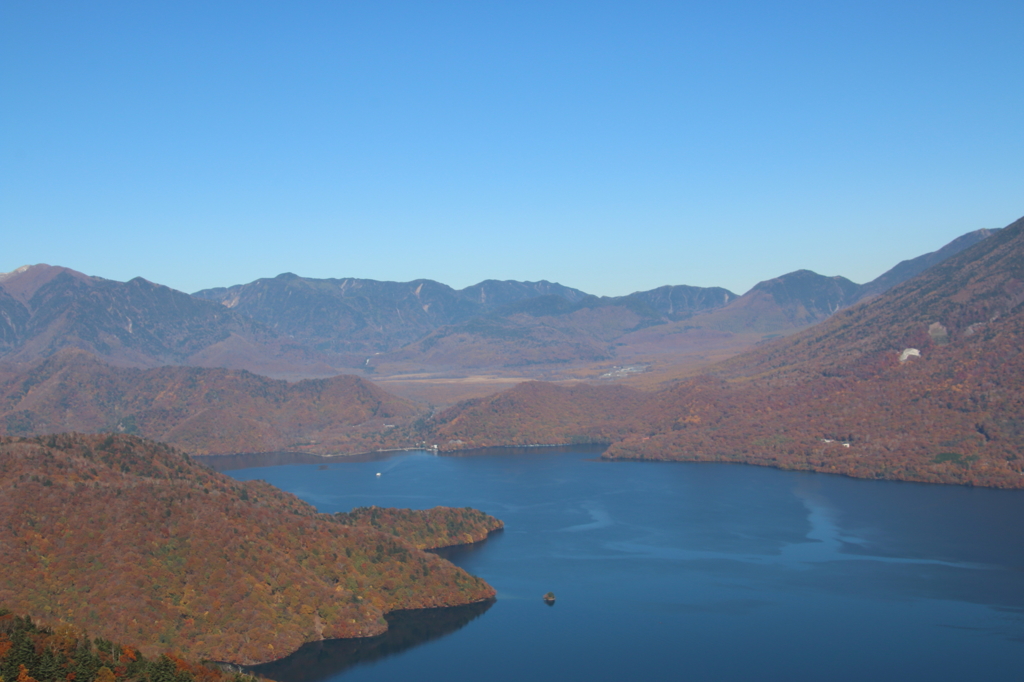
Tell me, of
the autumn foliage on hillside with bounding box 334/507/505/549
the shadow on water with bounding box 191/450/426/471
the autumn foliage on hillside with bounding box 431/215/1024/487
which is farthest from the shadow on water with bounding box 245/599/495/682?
the shadow on water with bounding box 191/450/426/471

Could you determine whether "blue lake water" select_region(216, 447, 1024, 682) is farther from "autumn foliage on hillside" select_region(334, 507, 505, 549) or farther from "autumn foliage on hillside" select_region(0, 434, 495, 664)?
"autumn foliage on hillside" select_region(0, 434, 495, 664)

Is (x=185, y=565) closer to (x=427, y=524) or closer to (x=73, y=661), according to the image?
(x=73, y=661)

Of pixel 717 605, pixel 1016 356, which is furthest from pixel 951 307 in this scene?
pixel 717 605

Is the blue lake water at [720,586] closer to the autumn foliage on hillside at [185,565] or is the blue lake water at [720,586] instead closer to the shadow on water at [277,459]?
the autumn foliage on hillside at [185,565]

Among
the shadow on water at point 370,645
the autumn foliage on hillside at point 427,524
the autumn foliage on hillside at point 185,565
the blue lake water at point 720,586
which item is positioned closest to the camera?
the autumn foliage on hillside at point 185,565

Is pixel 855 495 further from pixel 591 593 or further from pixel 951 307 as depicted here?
pixel 951 307

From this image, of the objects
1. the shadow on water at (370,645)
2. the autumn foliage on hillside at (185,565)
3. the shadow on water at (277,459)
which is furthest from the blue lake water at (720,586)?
the shadow on water at (277,459)
